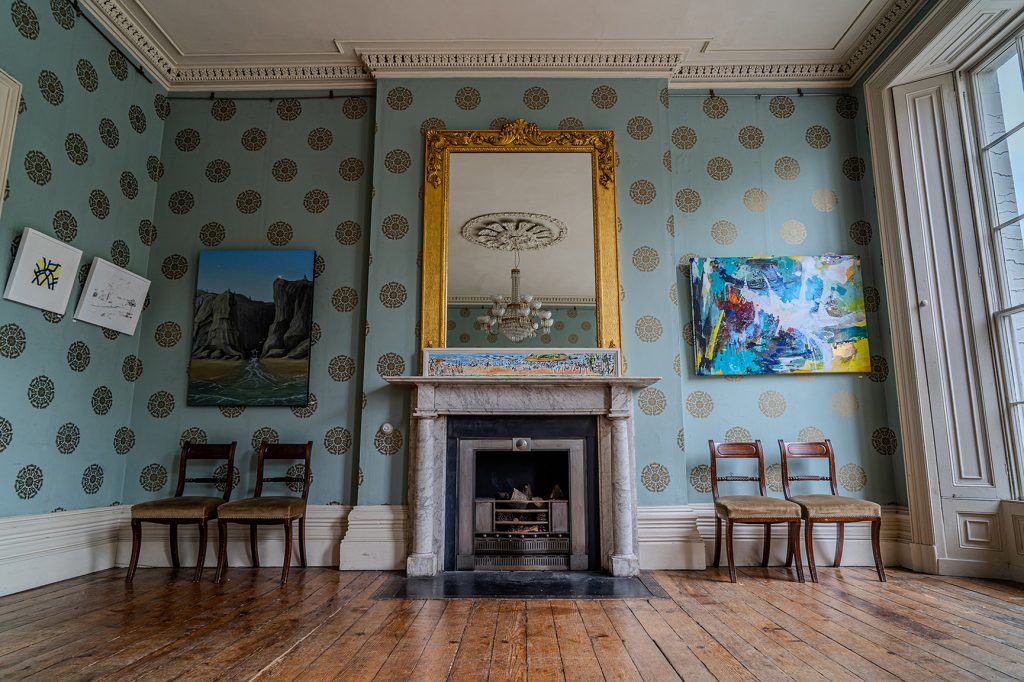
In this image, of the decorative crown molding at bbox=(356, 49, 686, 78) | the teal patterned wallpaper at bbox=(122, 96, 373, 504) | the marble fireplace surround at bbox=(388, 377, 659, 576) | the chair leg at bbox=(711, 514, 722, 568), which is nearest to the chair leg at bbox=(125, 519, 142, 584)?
the teal patterned wallpaper at bbox=(122, 96, 373, 504)

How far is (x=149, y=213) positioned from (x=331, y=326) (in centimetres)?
164

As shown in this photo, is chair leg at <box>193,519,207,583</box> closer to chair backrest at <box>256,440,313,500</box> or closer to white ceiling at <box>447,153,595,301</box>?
chair backrest at <box>256,440,313,500</box>

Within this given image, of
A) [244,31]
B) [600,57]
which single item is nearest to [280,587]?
[244,31]

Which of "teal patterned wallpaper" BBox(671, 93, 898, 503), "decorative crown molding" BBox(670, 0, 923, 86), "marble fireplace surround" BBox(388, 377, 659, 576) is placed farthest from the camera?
"decorative crown molding" BBox(670, 0, 923, 86)

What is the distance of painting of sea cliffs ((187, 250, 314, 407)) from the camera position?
4.24m

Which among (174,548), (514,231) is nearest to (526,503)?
(514,231)

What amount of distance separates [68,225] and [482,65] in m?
2.97

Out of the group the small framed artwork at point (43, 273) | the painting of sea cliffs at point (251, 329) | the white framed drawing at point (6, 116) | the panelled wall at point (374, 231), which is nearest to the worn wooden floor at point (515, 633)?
the panelled wall at point (374, 231)

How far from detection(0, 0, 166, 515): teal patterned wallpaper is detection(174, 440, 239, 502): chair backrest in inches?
17.9

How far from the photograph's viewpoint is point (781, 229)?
4.47 m

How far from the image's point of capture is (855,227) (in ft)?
14.6

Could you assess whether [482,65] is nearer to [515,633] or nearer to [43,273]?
[43,273]

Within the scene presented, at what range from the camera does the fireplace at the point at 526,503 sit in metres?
3.92

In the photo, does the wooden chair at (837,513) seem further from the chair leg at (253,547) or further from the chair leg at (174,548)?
the chair leg at (174,548)
